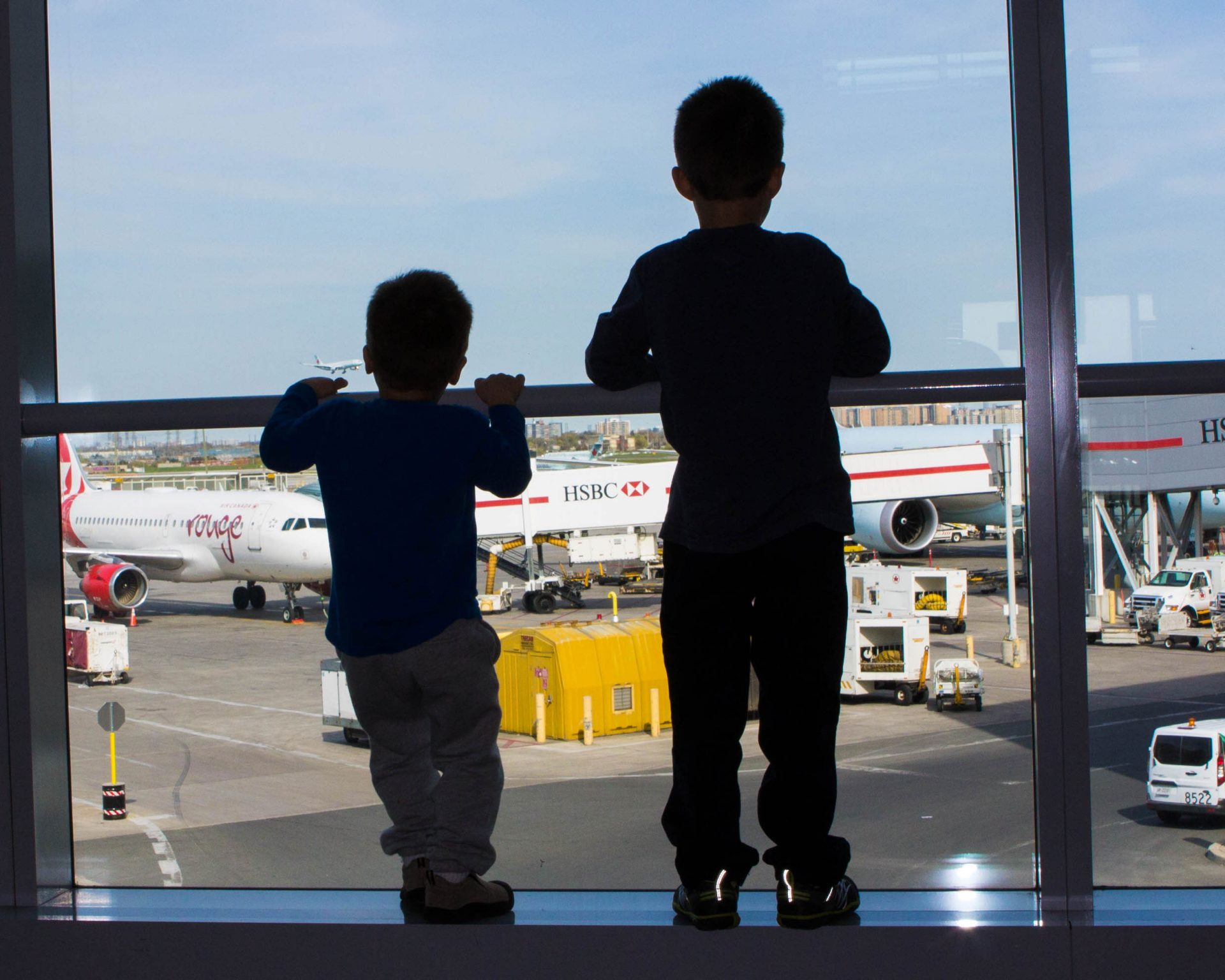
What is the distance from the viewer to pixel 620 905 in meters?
1.96

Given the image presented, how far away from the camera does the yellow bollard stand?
7.23ft

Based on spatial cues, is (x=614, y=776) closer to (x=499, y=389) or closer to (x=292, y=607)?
(x=292, y=607)

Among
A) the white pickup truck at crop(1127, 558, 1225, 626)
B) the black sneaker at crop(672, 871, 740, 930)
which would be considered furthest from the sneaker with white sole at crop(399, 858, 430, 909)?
the white pickup truck at crop(1127, 558, 1225, 626)

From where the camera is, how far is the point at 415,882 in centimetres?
197

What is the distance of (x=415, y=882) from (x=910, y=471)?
128 cm

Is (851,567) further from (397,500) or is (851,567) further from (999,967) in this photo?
(397,500)

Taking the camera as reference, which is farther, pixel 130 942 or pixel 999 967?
pixel 130 942

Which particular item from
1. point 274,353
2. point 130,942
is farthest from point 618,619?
point 130,942

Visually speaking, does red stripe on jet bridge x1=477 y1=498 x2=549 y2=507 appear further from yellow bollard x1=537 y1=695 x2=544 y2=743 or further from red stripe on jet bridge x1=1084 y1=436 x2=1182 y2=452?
red stripe on jet bridge x1=1084 y1=436 x2=1182 y2=452

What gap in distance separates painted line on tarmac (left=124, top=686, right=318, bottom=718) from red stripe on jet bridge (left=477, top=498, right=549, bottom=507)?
507 millimetres

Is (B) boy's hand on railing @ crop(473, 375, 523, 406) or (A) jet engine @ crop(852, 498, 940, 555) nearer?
(B) boy's hand on railing @ crop(473, 375, 523, 406)

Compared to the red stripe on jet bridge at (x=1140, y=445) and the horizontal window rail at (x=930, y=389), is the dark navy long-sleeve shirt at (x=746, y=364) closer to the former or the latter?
the horizontal window rail at (x=930, y=389)

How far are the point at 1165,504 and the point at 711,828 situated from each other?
1.22 metres

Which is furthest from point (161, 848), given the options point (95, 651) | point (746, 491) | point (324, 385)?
point (746, 491)
